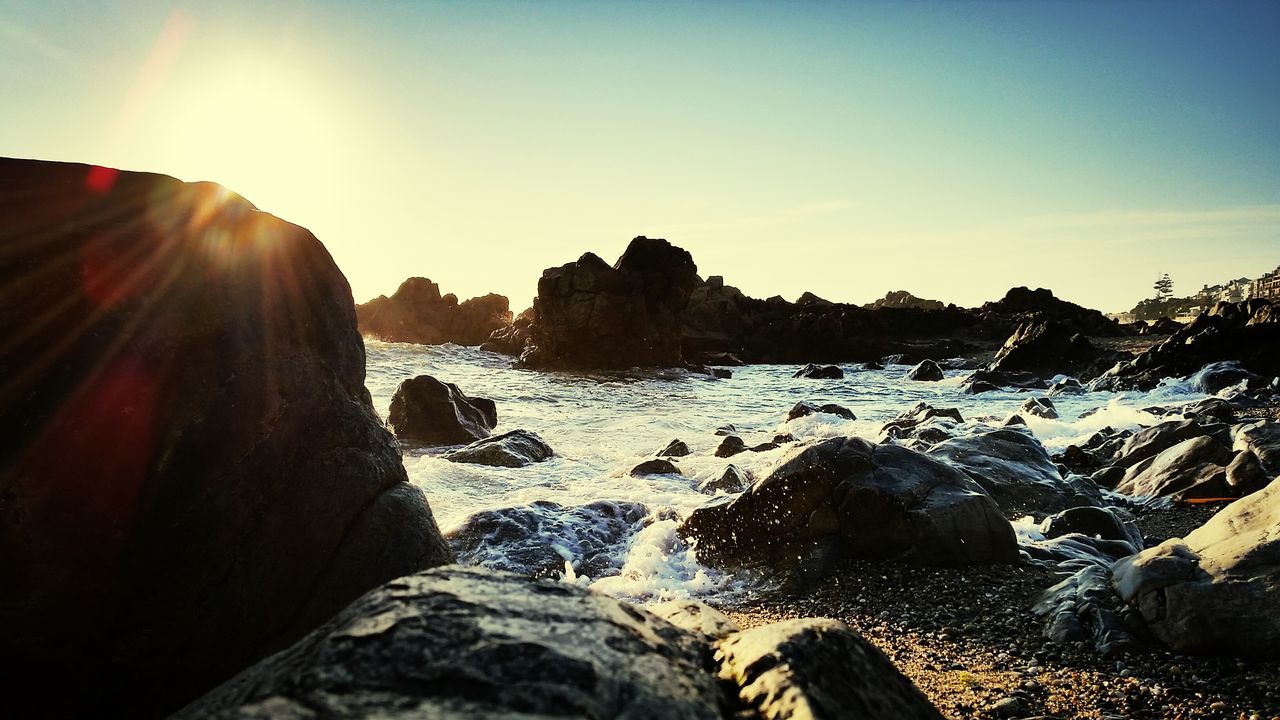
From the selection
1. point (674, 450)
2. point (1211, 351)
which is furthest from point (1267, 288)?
point (674, 450)

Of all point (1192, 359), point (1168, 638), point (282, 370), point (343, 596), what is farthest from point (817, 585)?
point (1192, 359)

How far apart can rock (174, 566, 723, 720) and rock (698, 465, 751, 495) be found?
290 inches

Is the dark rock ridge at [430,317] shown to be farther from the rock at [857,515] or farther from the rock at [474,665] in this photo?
the rock at [474,665]

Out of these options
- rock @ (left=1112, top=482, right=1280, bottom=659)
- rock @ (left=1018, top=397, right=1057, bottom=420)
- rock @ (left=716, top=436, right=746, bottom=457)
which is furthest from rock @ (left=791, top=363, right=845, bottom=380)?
rock @ (left=1112, top=482, right=1280, bottom=659)

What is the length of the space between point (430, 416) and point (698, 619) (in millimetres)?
12460

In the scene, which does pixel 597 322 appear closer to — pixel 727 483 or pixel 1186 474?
pixel 727 483

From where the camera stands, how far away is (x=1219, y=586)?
155 inches

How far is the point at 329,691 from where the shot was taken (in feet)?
5.04

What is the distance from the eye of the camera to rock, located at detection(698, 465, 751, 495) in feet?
30.7

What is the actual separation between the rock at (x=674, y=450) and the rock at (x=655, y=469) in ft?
5.32

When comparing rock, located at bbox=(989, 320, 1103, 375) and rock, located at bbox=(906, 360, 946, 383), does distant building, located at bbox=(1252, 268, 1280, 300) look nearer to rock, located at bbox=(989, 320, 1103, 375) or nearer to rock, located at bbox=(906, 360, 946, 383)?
rock, located at bbox=(989, 320, 1103, 375)

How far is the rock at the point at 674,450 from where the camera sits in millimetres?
12562

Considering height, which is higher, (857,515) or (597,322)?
(597,322)

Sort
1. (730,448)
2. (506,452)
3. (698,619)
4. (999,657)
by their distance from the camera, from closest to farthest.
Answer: (698,619) < (999,657) < (506,452) < (730,448)
